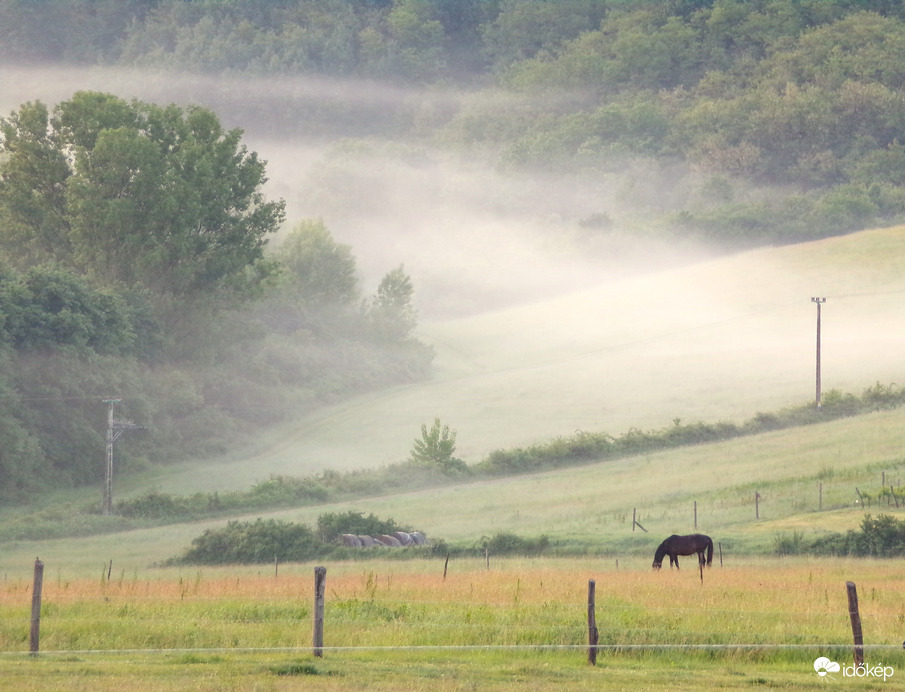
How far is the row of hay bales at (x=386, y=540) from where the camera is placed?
4012 cm

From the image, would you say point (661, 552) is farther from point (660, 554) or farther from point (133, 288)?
point (133, 288)

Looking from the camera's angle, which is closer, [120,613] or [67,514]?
[120,613]

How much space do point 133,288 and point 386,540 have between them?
38482 millimetres

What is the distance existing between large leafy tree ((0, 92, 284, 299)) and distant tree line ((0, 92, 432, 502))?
0.30 feet

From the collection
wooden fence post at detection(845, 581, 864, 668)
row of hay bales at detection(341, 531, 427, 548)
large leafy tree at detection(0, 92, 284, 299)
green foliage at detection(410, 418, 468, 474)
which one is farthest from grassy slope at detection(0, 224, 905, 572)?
wooden fence post at detection(845, 581, 864, 668)

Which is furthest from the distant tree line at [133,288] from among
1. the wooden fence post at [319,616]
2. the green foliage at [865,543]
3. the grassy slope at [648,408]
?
the wooden fence post at [319,616]

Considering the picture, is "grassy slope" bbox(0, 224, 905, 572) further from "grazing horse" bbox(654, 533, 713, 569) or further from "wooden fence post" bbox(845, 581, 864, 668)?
"wooden fence post" bbox(845, 581, 864, 668)

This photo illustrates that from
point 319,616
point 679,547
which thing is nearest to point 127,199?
point 679,547

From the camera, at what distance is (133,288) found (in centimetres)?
7462

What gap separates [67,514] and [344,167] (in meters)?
140

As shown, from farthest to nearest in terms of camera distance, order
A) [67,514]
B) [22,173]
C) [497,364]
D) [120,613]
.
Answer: [497,364] → [22,173] → [67,514] → [120,613]

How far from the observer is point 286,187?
198125 mm

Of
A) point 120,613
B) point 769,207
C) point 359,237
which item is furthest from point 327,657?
point 359,237

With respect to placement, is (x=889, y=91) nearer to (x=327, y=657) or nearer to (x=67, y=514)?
(x=67, y=514)
